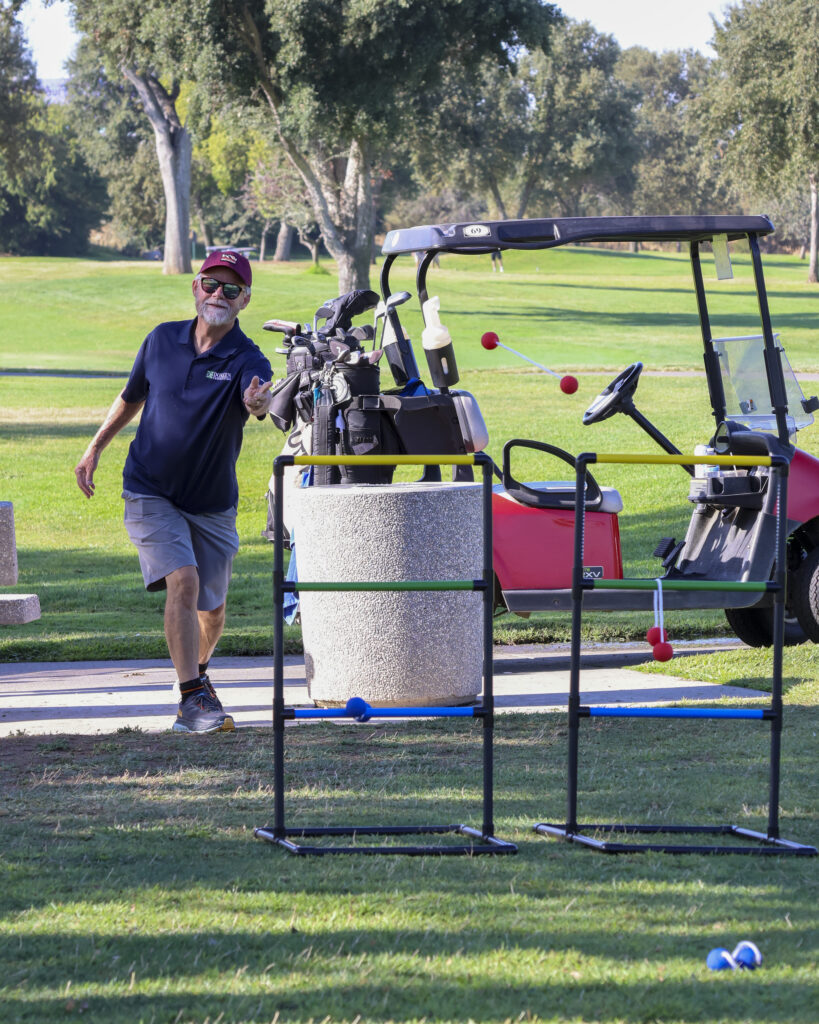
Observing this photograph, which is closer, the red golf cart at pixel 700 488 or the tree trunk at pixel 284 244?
the red golf cart at pixel 700 488

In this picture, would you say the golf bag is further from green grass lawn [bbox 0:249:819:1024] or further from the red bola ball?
the red bola ball

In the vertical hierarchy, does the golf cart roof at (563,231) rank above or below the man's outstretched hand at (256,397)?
above

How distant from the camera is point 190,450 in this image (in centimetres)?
595

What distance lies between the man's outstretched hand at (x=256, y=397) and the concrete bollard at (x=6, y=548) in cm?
224

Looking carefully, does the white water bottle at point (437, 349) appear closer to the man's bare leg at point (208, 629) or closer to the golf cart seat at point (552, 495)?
the golf cart seat at point (552, 495)

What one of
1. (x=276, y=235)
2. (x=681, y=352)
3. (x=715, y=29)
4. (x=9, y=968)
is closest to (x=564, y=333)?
(x=681, y=352)

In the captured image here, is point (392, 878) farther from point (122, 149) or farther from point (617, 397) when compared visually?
point (122, 149)

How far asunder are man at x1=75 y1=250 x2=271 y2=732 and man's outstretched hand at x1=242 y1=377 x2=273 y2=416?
0.18m

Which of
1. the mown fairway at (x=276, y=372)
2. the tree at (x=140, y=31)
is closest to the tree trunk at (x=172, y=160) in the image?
the mown fairway at (x=276, y=372)

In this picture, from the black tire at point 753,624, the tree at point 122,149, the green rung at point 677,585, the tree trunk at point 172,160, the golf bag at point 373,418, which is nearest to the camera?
the green rung at point 677,585

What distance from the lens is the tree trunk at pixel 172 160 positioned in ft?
182

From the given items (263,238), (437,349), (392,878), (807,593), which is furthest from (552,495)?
(263,238)

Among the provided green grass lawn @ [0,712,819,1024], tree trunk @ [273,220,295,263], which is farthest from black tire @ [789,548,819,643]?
tree trunk @ [273,220,295,263]

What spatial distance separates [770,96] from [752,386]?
103 ft
